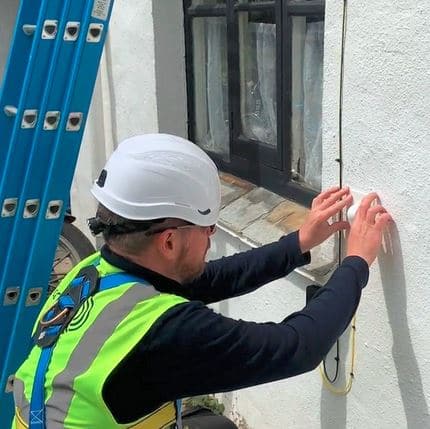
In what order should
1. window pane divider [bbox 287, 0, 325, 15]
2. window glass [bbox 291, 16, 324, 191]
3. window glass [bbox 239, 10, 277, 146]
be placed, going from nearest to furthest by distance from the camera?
window pane divider [bbox 287, 0, 325, 15], window glass [bbox 291, 16, 324, 191], window glass [bbox 239, 10, 277, 146]

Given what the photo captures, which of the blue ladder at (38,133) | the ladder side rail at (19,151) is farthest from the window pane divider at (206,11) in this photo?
the ladder side rail at (19,151)

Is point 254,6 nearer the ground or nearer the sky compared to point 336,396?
nearer the sky

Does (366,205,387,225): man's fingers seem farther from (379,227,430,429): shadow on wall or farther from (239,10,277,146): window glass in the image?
(239,10,277,146): window glass

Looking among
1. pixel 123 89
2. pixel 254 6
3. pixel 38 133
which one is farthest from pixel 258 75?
pixel 123 89

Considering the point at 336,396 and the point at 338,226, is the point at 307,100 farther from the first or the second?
the point at 336,396

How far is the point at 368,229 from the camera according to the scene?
2174 millimetres

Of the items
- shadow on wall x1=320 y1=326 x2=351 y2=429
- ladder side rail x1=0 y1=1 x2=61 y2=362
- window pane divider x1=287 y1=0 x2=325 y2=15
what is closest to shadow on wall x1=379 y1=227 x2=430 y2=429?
shadow on wall x1=320 y1=326 x2=351 y2=429

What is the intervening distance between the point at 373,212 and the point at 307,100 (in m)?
1.03

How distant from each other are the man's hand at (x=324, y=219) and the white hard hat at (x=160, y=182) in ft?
1.87

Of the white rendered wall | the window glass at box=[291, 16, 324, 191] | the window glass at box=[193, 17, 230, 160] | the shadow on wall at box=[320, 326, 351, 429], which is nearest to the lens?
the shadow on wall at box=[320, 326, 351, 429]

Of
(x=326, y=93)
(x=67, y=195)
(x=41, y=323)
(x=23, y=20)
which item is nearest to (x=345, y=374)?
(x=326, y=93)

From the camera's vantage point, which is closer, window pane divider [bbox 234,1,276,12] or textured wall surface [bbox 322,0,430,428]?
textured wall surface [bbox 322,0,430,428]

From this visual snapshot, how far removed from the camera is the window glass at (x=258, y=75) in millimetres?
3430

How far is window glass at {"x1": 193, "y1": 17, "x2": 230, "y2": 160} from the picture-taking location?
396 centimetres
